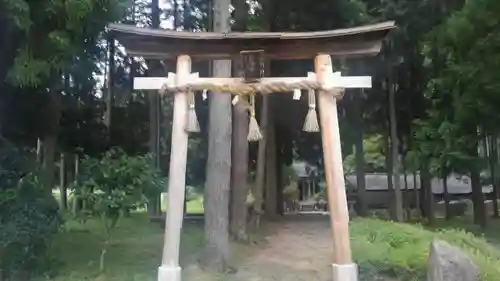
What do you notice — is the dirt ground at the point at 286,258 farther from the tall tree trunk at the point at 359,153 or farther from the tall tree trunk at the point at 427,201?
the tall tree trunk at the point at 427,201

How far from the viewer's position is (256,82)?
6.34 metres

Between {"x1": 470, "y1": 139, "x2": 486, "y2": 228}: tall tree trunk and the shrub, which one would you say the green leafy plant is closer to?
the shrub

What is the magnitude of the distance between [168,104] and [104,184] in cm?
904

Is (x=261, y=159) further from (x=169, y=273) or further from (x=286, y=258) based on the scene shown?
(x=169, y=273)

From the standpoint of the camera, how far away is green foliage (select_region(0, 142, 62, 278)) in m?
7.39

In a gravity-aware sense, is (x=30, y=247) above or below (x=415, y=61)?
below

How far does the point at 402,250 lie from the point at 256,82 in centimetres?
354

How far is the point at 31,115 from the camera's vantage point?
955 cm

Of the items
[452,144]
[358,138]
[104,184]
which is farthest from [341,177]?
[358,138]

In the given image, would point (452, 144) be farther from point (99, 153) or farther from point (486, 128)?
point (99, 153)

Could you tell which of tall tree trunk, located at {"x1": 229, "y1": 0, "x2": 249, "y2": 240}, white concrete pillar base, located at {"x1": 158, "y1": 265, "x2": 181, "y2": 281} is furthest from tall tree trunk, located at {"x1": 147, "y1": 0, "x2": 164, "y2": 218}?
white concrete pillar base, located at {"x1": 158, "y1": 265, "x2": 181, "y2": 281}

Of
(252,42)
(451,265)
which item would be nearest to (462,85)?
(451,265)

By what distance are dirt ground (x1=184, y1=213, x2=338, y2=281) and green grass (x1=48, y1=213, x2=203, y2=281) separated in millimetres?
845

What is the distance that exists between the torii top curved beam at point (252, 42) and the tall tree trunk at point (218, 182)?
6.69 ft
